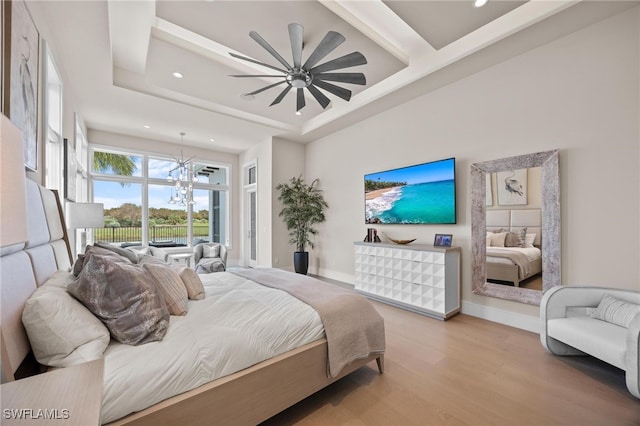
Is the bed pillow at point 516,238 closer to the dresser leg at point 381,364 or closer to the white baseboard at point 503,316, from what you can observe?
the white baseboard at point 503,316

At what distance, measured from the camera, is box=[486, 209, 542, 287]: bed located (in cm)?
295

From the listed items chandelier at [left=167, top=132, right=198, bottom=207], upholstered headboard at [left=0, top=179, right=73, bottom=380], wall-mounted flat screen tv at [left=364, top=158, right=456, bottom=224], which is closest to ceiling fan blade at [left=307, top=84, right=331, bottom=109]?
wall-mounted flat screen tv at [left=364, top=158, right=456, bottom=224]

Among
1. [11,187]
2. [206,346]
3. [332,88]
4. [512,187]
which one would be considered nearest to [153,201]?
[332,88]

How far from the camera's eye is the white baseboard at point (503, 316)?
2945mm

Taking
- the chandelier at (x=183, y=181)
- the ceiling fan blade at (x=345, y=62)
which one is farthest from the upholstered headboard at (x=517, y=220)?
the chandelier at (x=183, y=181)

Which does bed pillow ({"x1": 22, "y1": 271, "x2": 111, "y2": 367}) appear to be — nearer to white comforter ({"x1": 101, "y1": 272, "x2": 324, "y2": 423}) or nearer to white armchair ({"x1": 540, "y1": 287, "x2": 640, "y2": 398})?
white comforter ({"x1": 101, "y1": 272, "x2": 324, "y2": 423})

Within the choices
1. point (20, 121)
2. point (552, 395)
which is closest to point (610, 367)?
point (552, 395)

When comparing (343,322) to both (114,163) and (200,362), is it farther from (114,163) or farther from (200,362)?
(114,163)

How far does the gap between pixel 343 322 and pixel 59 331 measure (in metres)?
1.59

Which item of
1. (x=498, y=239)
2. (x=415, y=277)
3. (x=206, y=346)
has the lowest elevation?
(x=415, y=277)

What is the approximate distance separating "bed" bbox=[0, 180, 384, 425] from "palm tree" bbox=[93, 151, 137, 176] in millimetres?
4323

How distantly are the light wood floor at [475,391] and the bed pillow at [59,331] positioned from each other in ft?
3.83

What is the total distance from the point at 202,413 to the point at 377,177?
4.04 m

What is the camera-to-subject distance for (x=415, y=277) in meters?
3.63
